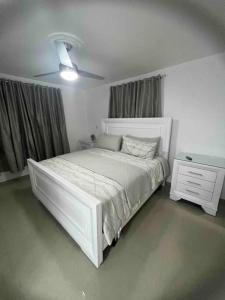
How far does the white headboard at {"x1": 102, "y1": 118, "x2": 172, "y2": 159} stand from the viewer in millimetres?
2486

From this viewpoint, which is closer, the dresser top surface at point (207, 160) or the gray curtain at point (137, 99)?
the dresser top surface at point (207, 160)

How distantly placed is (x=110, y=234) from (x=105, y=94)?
3.30 m

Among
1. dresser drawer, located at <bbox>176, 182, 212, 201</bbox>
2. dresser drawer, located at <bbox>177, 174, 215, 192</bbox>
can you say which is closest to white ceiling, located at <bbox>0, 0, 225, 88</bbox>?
dresser drawer, located at <bbox>177, 174, 215, 192</bbox>

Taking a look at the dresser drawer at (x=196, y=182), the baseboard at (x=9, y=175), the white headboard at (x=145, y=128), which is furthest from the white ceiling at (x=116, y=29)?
the baseboard at (x=9, y=175)

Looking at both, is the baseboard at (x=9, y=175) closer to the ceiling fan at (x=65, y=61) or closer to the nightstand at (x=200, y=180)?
the ceiling fan at (x=65, y=61)

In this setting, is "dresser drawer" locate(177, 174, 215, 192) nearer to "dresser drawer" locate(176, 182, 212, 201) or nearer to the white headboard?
"dresser drawer" locate(176, 182, 212, 201)

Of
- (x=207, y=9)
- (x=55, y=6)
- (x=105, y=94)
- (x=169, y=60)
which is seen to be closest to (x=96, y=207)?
(x=55, y=6)

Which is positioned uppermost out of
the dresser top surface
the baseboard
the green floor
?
the dresser top surface

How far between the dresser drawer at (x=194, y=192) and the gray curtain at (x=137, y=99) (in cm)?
141

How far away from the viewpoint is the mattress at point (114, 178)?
4.21 feet

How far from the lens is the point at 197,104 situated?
7.20 feet

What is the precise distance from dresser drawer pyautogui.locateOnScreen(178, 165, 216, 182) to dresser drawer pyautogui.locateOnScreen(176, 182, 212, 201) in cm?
21

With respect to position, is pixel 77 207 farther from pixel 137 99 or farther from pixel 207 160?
pixel 137 99

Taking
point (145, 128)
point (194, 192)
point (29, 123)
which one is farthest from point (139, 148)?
point (29, 123)
